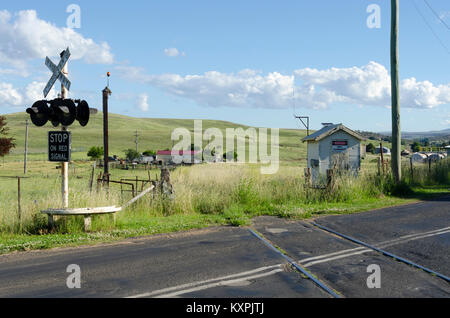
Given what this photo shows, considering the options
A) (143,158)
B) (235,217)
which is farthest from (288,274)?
(143,158)

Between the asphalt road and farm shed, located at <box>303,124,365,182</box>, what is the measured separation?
24.9 feet

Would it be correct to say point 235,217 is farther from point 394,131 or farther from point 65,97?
point 394,131

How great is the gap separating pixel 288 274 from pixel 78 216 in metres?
5.93

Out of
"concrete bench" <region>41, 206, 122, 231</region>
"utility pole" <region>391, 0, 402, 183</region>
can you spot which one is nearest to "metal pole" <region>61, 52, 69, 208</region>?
"concrete bench" <region>41, 206, 122, 231</region>

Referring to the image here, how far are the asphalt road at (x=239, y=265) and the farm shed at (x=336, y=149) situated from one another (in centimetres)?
758

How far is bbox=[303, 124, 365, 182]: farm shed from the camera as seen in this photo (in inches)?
715

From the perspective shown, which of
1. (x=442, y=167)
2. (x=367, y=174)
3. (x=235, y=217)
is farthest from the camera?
(x=442, y=167)

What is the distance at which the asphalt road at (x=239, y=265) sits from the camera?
5.88 metres

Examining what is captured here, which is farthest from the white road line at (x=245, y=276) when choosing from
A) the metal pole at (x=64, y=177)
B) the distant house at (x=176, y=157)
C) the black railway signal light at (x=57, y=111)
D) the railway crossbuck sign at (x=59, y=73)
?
the distant house at (x=176, y=157)

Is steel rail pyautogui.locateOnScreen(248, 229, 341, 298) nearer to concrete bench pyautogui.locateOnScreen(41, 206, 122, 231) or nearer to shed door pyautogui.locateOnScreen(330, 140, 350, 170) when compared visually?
concrete bench pyautogui.locateOnScreen(41, 206, 122, 231)

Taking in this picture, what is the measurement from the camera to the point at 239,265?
7145 millimetres

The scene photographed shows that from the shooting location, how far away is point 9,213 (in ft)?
34.2

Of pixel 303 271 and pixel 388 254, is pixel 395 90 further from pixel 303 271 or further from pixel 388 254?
pixel 303 271

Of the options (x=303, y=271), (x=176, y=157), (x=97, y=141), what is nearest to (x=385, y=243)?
(x=303, y=271)
